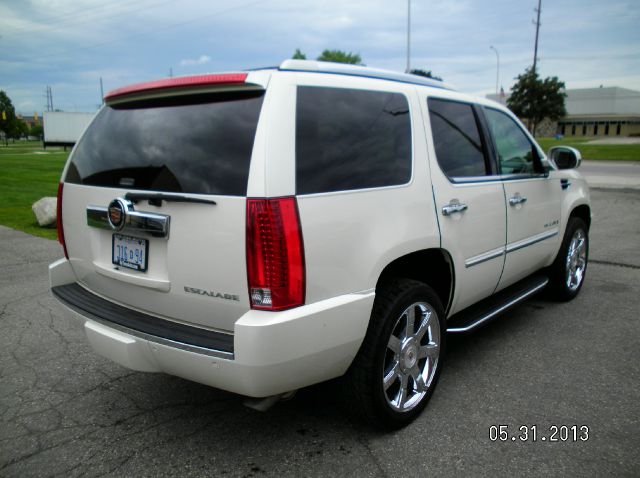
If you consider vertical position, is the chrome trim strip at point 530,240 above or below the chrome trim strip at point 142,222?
below

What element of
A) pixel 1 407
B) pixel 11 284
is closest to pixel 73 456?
pixel 1 407

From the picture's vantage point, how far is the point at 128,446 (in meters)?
2.71

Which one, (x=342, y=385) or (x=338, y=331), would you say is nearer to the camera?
(x=338, y=331)

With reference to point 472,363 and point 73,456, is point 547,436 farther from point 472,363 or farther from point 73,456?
point 73,456

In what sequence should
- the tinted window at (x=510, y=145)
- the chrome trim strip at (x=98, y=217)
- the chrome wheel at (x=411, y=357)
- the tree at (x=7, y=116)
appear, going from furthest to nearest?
the tree at (x=7, y=116) → the tinted window at (x=510, y=145) → the chrome wheel at (x=411, y=357) → the chrome trim strip at (x=98, y=217)

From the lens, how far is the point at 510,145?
159 inches

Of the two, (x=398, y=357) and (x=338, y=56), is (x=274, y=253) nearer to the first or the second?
(x=398, y=357)

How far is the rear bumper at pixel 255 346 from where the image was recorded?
216 cm

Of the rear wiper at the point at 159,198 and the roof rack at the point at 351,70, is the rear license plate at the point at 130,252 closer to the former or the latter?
the rear wiper at the point at 159,198

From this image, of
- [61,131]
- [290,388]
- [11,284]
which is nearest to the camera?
[290,388]

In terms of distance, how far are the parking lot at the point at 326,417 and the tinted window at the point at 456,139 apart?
1367 millimetres

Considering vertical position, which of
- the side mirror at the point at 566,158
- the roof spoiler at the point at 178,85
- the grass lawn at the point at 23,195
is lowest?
the grass lawn at the point at 23,195

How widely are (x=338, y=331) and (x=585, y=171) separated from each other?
2156cm

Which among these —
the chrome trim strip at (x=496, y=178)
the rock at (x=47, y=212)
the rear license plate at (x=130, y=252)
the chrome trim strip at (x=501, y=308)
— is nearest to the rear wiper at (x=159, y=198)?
the rear license plate at (x=130, y=252)
